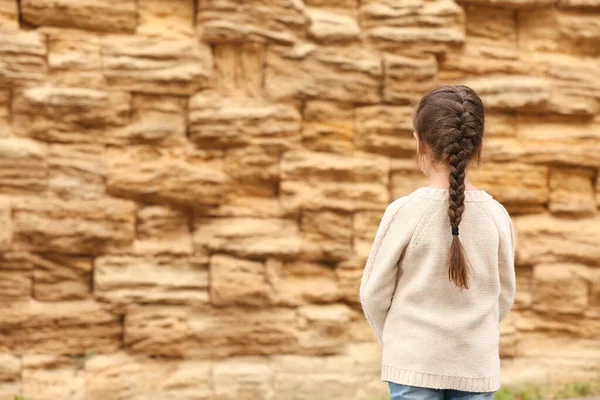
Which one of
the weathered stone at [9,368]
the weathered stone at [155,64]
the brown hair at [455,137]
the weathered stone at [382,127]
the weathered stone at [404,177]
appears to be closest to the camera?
the brown hair at [455,137]

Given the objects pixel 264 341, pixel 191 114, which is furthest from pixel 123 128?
pixel 264 341

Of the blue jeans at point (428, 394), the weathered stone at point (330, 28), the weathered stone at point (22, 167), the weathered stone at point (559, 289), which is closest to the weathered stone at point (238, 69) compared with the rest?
the weathered stone at point (330, 28)

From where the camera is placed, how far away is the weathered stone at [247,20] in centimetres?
492

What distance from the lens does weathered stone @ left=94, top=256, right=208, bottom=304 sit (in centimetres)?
482

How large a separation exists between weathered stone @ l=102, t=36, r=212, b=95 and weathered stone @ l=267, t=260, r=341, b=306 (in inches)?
52.5

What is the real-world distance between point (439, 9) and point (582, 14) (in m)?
1.18

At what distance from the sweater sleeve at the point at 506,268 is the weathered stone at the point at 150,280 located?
2.73 m

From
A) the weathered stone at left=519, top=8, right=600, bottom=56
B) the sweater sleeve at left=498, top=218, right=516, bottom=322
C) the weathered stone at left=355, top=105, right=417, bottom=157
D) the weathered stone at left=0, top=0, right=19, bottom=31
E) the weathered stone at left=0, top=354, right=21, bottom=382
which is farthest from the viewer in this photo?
the weathered stone at left=519, top=8, right=600, bottom=56

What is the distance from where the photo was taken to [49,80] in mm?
4773

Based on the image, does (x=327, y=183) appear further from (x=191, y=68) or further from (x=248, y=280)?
(x=191, y=68)

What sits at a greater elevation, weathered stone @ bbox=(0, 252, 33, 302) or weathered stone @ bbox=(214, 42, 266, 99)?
weathered stone @ bbox=(214, 42, 266, 99)

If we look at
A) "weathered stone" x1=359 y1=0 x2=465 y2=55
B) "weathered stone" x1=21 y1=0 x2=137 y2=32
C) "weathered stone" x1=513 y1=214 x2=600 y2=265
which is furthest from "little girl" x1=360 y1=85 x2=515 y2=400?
"weathered stone" x1=513 y1=214 x2=600 y2=265

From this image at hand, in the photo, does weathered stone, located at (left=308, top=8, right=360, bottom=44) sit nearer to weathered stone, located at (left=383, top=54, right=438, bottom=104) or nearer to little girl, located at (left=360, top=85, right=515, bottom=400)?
weathered stone, located at (left=383, top=54, right=438, bottom=104)

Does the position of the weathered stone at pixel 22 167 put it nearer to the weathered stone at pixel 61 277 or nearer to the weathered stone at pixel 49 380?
the weathered stone at pixel 61 277
